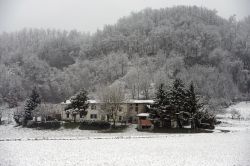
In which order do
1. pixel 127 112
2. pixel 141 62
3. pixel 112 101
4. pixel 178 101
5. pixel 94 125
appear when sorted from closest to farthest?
pixel 178 101, pixel 94 125, pixel 112 101, pixel 127 112, pixel 141 62

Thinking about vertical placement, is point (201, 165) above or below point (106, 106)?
below

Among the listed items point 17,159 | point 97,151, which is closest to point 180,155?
point 97,151

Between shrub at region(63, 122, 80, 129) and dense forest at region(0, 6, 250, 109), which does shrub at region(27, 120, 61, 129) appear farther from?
dense forest at region(0, 6, 250, 109)

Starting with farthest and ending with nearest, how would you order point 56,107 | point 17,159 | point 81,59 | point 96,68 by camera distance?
point 81,59, point 96,68, point 56,107, point 17,159

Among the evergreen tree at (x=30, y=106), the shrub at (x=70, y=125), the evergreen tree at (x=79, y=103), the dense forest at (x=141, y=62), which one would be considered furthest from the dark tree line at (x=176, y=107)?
the dense forest at (x=141, y=62)

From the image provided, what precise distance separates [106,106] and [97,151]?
1331 inches

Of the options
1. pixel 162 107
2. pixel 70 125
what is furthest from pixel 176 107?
pixel 70 125

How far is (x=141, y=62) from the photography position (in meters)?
152

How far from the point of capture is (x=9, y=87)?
12606cm

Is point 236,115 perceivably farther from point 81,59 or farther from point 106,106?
point 81,59

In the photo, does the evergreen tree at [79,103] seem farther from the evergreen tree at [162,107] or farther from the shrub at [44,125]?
the evergreen tree at [162,107]

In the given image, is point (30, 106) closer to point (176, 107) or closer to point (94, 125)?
point (94, 125)

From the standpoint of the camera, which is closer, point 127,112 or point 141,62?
point 127,112

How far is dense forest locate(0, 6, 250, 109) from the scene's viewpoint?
123569 mm
